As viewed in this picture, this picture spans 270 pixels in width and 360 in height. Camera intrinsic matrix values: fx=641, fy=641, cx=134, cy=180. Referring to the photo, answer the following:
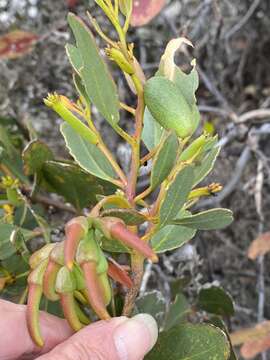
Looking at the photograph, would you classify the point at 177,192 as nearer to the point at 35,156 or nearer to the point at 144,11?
the point at 35,156

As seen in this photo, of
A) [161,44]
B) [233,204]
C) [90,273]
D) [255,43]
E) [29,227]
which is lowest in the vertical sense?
[233,204]

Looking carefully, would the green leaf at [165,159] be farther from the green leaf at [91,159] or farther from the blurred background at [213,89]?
the blurred background at [213,89]

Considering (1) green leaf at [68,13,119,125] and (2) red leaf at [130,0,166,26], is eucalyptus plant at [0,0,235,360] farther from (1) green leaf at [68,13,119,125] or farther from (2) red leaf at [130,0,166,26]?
(2) red leaf at [130,0,166,26]

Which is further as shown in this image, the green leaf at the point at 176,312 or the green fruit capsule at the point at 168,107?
the green leaf at the point at 176,312

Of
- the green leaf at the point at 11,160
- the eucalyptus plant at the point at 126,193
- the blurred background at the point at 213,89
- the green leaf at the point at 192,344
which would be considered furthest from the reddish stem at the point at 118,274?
the blurred background at the point at 213,89

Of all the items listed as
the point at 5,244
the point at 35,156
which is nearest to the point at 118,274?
the point at 5,244

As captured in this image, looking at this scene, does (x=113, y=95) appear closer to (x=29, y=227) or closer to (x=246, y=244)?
(x=29, y=227)

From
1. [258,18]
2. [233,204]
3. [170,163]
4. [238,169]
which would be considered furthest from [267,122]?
[170,163]
